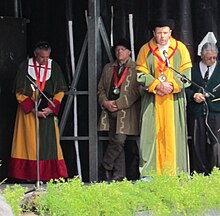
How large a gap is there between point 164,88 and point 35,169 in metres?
1.58

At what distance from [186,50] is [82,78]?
1.25 m

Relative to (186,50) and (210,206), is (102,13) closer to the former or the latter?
(186,50)

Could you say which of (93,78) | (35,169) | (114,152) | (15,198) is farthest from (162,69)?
(15,198)

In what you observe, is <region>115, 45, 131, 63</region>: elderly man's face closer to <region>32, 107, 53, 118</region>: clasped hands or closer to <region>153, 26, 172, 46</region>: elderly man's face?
<region>153, 26, 172, 46</region>: elderly man's face

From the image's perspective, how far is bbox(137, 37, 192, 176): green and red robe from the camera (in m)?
7.74

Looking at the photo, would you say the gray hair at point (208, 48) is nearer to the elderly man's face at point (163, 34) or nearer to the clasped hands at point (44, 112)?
the elderly man's face at point (163, 34)

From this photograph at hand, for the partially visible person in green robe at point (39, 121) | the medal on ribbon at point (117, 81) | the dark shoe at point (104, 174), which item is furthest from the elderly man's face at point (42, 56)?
the dark shoe at point (104, 174)

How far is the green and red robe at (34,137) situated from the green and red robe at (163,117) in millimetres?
988

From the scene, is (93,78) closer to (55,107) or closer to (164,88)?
(55,107)

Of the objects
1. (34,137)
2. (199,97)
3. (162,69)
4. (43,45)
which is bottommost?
(34,137)

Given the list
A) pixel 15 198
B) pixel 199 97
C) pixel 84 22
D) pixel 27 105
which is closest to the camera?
pixel 15 198

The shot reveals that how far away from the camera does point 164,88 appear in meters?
7.64

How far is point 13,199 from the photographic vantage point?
209 inches

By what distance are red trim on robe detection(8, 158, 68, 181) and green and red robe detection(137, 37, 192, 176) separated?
1018 millimetres
